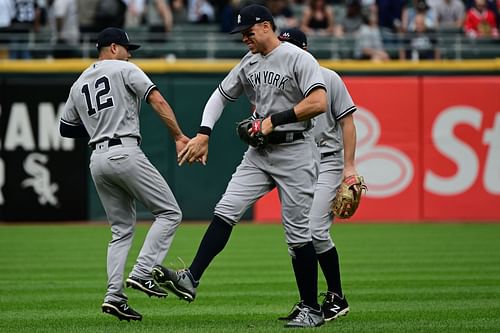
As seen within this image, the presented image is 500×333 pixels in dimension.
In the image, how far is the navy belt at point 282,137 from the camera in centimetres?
755

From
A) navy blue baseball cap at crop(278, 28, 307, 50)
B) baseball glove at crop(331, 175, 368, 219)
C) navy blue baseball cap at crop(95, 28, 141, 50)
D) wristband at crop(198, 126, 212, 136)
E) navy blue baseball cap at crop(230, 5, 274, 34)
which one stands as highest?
navy blue baseball cap at crop(230, 5, 274, 34)

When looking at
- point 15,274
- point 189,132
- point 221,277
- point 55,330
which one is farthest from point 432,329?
point 189,132

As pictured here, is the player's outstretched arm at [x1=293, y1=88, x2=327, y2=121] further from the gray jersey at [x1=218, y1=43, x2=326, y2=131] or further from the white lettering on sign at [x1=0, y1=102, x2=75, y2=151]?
the white lettering on sign at [x1=0, y1=102, x2=75, y2=151]

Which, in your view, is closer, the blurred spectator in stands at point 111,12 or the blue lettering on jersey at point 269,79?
the blue lettering on jersey at point 269,79

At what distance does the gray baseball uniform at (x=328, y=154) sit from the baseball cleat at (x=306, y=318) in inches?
26.5

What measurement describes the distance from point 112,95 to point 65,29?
38.2 ft

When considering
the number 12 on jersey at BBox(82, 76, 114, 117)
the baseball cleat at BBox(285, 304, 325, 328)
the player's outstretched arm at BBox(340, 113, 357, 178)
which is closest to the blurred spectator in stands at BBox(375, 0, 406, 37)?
the player's outstretched arm at BBox(340, 113, 357, 178)

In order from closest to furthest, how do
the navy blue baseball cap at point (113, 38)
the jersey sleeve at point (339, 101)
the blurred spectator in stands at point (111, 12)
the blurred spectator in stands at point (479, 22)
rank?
the navy blue baseball cap at point (113, 38), the jersey sleeve at point (339, 101), the blurred spectator in stands at point (111, 12), the blurred spectator in stands at point (479, 22)

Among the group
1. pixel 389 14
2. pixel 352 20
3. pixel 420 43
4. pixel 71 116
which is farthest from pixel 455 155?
pixel 71 116

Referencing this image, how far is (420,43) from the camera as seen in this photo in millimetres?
19188

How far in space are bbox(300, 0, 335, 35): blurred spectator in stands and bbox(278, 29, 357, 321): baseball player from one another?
435 inches

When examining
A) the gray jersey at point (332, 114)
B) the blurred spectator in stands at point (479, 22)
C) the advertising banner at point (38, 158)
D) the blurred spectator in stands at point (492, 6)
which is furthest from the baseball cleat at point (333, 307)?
the blurred spectator in stands at point (492, 6)

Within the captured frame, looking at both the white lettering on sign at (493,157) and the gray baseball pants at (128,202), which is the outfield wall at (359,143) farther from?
the gray baseball pants at (128,202)

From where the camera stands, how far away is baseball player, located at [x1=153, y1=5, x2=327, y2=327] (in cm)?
738
